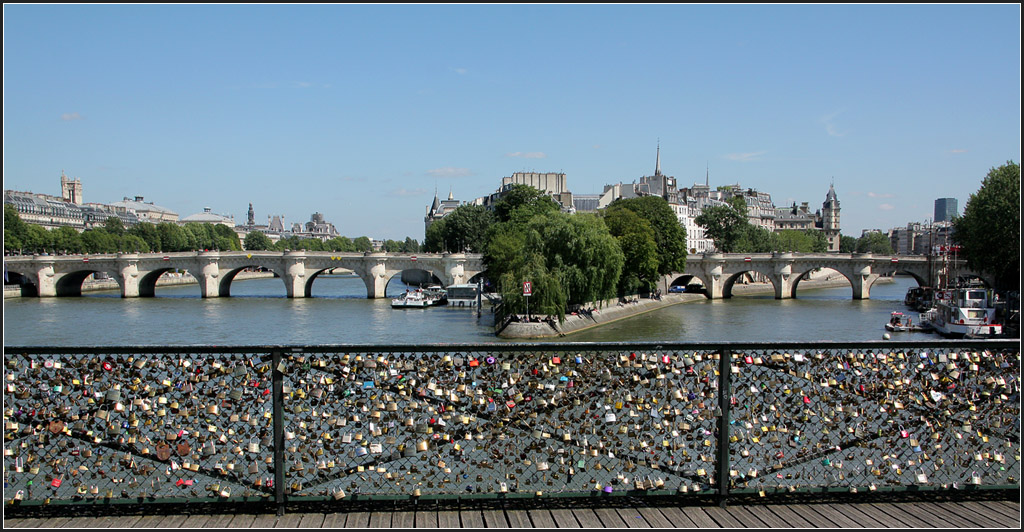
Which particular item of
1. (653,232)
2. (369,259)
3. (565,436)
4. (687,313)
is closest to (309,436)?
(565,436)

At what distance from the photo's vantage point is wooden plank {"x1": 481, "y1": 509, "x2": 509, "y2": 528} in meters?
4.34

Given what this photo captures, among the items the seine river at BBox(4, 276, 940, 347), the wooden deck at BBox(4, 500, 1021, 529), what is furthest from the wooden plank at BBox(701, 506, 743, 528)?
the seine river at BBox(4, 276, 940, 347)

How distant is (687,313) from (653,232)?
761 centimetres

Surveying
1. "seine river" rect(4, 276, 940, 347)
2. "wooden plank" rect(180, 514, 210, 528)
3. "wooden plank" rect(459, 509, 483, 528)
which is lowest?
"seine river" rect(4, 276, 940, 347)

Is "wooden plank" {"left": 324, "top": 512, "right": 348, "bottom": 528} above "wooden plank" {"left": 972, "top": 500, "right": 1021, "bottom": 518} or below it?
above

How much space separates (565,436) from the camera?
468 centimetres

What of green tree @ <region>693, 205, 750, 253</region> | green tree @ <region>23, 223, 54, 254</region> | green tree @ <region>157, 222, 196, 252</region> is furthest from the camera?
green tree @ <region>157, 222, 196, 252</region>

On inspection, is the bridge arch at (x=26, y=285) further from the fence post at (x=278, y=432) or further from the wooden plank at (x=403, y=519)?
the wooden plank at (x=403, y=519)

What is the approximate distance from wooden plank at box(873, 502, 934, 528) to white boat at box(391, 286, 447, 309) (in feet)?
141

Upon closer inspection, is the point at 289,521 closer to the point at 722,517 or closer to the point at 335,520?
the point at 335,520

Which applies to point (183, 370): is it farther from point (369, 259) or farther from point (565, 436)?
point (369, 259)

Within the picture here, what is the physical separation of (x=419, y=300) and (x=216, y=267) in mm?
17675

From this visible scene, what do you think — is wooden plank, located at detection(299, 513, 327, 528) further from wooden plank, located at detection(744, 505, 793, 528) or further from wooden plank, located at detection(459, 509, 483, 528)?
wooden plank, located at detection(744, 505, 793, 528)

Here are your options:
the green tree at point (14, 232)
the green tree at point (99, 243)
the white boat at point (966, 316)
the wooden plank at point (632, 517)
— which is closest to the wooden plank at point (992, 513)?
the wooden plank at point (632, 517)
